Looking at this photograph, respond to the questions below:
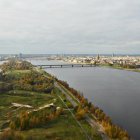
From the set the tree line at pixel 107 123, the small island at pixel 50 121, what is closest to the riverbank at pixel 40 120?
the small island at pixel 50 121

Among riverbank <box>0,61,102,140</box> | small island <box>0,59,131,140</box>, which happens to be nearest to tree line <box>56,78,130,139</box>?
small island <box>0,59,131,140</box>

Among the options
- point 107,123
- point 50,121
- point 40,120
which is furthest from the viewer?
point 50,121

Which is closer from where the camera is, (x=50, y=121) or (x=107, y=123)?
(x=107, y=123)

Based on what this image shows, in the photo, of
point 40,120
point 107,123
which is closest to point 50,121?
point 40,120

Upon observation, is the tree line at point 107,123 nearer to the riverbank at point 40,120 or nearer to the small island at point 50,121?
the small island at point 50,121

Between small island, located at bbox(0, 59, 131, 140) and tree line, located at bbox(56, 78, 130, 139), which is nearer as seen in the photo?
small island, located at bbox(0, 59, 131, 140)

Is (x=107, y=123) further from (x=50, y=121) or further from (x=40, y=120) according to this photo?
(x=40, y=120)

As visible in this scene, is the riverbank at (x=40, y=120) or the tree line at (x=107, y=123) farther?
the tree line at (x=107, y=123)

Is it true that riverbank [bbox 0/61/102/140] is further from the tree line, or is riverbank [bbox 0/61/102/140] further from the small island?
the tree line

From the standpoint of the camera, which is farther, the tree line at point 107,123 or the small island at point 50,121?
the tree line at point 107,123

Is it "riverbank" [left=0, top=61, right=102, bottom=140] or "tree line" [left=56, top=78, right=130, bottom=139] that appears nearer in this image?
"riverbank" [left=0, top=61, right=102, bottom=140]

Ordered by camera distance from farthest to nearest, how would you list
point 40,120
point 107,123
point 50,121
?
point 50,121 < point 40,120 < point 107,123
